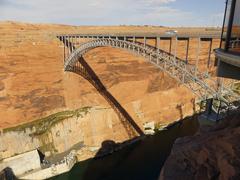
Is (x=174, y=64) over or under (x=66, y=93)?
over

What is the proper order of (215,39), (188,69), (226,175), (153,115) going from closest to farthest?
1. (226,175)
2. (215,39)
3. (188,69)
4. (153,115)

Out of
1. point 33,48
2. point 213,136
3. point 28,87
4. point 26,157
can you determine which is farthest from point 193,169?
point 33,48

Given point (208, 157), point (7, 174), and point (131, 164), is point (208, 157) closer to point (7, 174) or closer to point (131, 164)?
point (7, 174)

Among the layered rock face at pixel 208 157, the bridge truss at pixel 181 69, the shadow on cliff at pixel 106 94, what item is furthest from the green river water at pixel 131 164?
the layered rock face at pixel 208 157

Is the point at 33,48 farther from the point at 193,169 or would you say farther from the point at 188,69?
the point at 193,169

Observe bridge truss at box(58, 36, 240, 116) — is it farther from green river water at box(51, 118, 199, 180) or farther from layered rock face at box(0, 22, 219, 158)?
green river water at box(51, 118, 199, 180)

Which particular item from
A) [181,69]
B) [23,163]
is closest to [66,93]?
[23,163]
